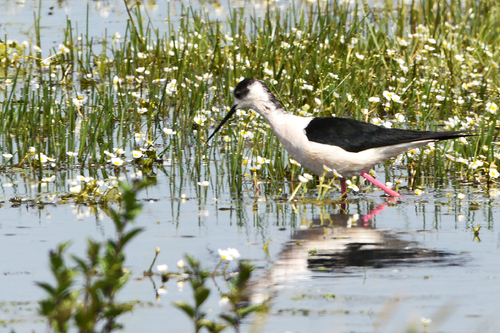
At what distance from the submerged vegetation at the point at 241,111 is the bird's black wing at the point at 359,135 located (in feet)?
1.31

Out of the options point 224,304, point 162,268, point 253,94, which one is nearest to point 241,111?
point 253,94

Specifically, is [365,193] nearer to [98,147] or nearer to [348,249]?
[348,249]

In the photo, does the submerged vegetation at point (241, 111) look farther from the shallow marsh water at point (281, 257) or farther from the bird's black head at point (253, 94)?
the shallow marsh water at point (281, 257)

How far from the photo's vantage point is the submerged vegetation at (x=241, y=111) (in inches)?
305

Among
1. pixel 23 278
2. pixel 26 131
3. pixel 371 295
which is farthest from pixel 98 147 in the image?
pixel 371 295

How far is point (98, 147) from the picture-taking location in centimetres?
886

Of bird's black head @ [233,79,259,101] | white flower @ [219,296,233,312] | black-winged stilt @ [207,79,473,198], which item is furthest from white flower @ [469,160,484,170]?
white flower @ [219,296,233,312]

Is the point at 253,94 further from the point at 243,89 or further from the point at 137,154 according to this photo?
the point at 137,154

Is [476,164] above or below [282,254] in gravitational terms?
above

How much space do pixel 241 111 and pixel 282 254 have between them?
134 inches

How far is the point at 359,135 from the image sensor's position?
7.08 metres

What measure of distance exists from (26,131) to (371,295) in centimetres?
509

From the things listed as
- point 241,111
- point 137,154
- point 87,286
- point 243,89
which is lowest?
point 87,286

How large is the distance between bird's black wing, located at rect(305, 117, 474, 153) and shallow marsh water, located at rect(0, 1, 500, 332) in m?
0.47
